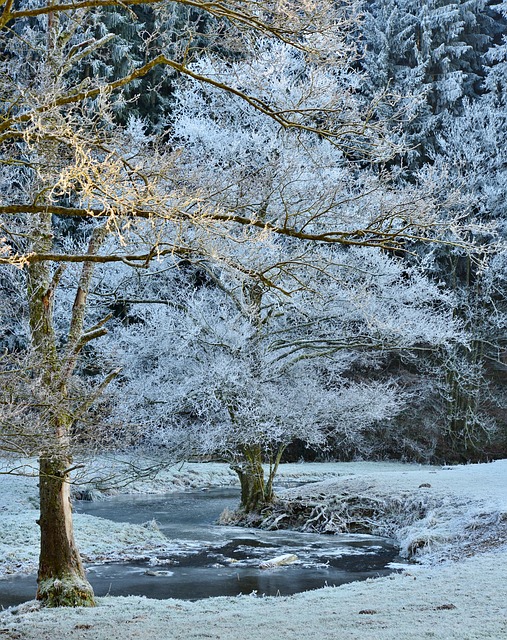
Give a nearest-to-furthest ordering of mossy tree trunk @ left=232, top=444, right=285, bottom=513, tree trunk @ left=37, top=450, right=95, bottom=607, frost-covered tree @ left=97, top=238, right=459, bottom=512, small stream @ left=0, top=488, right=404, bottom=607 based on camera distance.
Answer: tree trunk @ left=37, top=450, right=95, bottom=607
small stream @ left=0, top=488, right=404, bottom=607
frost-covered tree @ left=97, top=238, right=459, bottom=512
mossy tree trunk @ left=232, top=444, right=285, bottom=513

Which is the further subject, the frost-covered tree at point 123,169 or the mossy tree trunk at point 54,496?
the mossy tree trunk at point 54,496

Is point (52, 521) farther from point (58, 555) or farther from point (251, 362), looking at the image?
point (251, 362)

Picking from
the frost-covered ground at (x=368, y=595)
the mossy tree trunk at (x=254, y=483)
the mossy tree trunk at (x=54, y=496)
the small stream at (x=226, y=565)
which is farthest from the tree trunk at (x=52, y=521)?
the mossy tree trunk at (x=254, y=483)

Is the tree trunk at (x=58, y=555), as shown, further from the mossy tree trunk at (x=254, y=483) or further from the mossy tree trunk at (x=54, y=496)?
the mossy tree trunk at (x=254, y=483)

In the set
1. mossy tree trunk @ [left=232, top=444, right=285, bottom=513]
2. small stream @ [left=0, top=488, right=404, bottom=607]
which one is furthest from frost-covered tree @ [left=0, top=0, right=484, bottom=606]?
mossy tree trunk @ [left=232, top=444, right=285, bottom=513]

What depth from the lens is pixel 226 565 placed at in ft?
32.3

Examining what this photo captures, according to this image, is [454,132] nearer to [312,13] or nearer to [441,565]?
[441,565]

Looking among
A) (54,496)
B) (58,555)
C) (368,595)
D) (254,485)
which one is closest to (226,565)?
(58,555)

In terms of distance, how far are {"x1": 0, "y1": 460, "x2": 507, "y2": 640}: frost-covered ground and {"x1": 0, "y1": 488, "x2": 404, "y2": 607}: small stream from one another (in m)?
0.56

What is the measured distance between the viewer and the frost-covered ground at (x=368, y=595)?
17.4 feet

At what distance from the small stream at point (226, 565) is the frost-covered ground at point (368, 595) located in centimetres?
56

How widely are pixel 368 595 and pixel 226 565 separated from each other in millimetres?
3510

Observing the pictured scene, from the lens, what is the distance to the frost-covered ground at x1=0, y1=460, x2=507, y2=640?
5.31 m

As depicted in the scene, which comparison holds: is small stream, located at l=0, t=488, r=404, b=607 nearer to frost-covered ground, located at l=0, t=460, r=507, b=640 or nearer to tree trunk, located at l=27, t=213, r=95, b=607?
frost-covered ground, located at l=0, t=460, r=507, b=640
